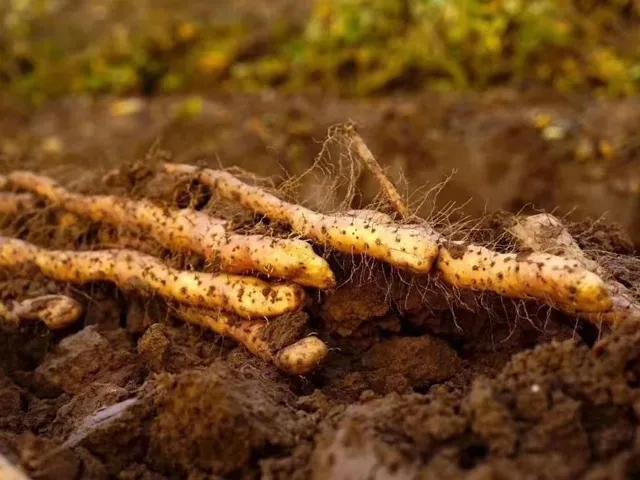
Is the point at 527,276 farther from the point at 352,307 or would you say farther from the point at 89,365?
the point at 89,365

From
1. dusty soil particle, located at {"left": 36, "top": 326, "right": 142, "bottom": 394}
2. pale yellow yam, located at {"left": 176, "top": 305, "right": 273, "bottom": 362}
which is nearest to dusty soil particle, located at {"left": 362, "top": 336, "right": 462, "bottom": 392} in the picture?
pale yellow yam, located at {"left": 176, "top": 305, "right": 273, "bottom": 362}

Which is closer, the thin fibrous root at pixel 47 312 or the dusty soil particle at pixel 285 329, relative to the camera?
the dusty soil particle at pixel 285 329

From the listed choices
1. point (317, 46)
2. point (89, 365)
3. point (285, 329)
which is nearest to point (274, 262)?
point (285, 329)

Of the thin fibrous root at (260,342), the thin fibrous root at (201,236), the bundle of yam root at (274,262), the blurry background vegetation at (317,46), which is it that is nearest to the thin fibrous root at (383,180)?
the bundle of yam root at (274,262)

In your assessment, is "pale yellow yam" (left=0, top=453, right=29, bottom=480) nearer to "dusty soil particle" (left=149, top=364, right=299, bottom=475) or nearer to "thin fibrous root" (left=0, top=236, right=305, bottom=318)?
"dusty soil particle" (left=149, top=364, right=299, bottom=475)

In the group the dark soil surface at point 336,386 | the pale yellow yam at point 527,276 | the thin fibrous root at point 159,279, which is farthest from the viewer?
the thin fibrous root at point 159,279

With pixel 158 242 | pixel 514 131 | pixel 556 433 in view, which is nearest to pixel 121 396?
pixel 158 242

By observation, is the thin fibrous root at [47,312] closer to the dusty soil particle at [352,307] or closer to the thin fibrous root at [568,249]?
the dusty soil particle at [352,307]
